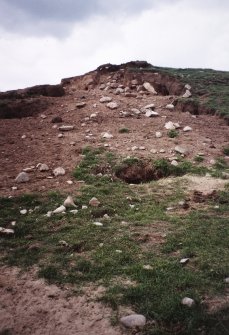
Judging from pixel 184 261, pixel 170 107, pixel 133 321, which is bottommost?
pixel 133 321

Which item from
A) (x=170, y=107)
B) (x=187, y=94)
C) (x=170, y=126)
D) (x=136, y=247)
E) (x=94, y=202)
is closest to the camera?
(x=136, y=247)

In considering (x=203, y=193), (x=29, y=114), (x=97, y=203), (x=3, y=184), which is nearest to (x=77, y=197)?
(x=97, y=203)

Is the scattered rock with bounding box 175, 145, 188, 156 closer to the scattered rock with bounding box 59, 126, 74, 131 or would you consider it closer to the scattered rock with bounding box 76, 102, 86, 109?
the scattered rock with bounding box 59, 126, 74, 131

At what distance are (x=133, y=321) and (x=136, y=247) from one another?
5.41ft

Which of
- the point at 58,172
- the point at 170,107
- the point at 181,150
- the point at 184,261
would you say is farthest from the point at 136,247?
the point at 170,107

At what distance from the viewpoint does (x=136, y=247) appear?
5941 millimetres

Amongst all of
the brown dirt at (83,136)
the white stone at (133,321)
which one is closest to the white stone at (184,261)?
the white stone at (133,321)

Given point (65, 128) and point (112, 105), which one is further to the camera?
point (112, 105)

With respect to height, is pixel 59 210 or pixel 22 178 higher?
pixel 22 178

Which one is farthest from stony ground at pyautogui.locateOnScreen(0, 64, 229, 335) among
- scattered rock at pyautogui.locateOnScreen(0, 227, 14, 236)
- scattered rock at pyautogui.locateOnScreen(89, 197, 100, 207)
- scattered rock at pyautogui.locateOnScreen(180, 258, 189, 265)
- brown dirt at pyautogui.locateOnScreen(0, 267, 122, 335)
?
scattered rock at pyautogui.locateOnScreen(180, 258, 189, 265)

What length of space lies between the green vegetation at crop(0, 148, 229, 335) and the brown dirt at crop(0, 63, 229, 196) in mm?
1047

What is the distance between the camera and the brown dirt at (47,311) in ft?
14.3

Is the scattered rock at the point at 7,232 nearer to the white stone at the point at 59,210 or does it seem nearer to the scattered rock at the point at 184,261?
the white stone at the point at 59,210

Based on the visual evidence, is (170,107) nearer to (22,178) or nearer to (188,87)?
(188,87)
